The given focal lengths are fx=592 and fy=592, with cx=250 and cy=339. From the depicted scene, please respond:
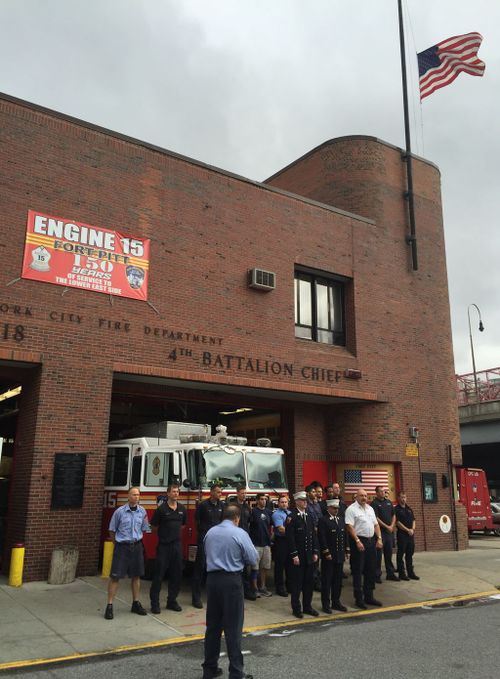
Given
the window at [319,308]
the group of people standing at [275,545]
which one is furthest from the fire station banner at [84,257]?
the group of people standing at [275,545]

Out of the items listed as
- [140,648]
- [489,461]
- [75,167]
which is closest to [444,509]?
[140,648]

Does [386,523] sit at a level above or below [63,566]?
above

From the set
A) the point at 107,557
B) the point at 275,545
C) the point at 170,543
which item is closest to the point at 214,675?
the point at 170,543

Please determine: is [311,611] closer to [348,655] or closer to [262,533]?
[262,533]

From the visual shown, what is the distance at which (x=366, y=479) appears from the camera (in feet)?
56.7

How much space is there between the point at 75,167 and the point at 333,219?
310 inches

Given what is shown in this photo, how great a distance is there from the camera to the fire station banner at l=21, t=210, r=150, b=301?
1262 centimetres

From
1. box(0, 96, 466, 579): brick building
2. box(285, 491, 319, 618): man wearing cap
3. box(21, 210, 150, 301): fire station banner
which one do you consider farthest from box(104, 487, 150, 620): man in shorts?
box(21, 210, 150, 301): fire station banner

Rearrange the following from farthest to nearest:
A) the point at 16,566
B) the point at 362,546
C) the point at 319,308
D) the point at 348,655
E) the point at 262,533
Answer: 1. the point at 319,308
2. the point at 16,566
3. the point at 262,533
4. the point at 362,546
5. the point at 348,655

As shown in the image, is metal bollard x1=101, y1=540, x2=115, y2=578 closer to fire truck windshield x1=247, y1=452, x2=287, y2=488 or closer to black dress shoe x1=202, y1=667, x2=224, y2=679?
fire truck windshield x1=247, y1=452, x2=287, y2=488

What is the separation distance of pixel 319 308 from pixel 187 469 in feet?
26.5

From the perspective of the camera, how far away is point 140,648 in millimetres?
7293

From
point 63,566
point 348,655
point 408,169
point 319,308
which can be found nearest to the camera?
point 348,655

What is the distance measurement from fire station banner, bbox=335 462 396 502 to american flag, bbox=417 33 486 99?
39.8ft
